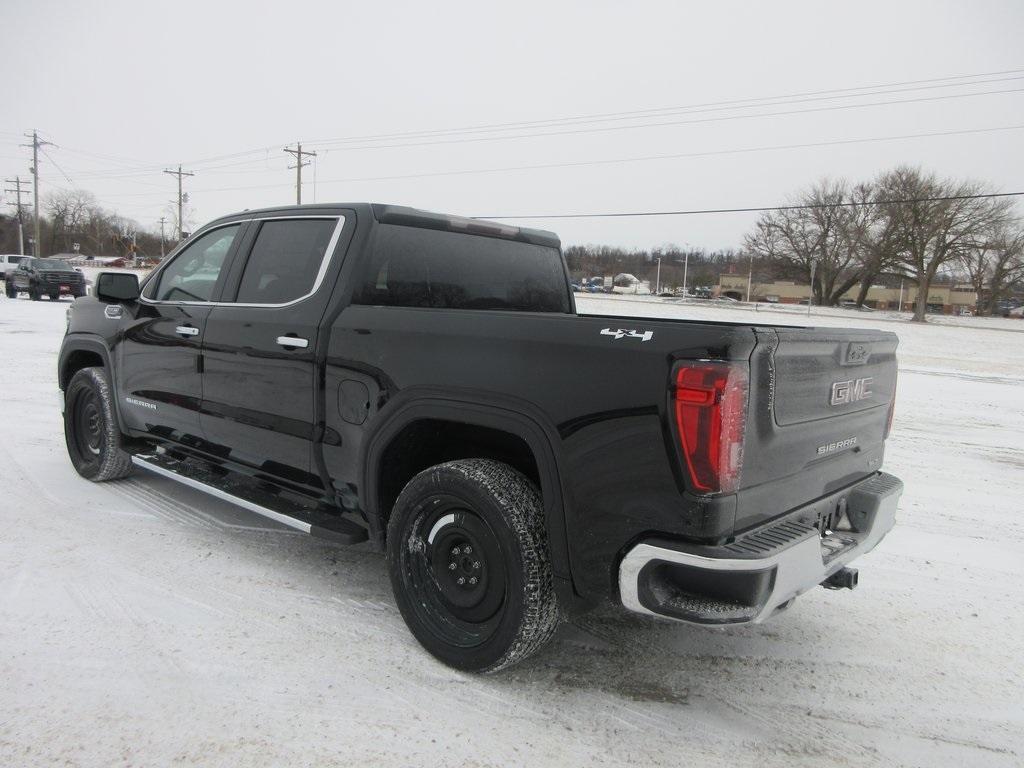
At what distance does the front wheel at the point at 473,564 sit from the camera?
277 centimetres

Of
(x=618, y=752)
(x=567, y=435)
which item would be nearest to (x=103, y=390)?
(x=567, y=435)

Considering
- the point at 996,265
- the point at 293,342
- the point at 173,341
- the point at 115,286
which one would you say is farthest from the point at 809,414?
the point at 996,265

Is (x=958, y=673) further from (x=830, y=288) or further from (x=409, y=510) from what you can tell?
(x=830, y=288)

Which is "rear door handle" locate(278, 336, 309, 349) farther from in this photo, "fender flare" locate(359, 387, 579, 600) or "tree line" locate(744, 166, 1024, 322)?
"tree line" locate(744, 166, 1024, 322)

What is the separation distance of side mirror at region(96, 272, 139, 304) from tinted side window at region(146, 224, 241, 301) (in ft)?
0.55

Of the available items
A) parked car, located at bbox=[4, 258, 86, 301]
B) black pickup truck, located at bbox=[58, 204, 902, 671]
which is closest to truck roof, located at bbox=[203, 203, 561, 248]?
black pickup truck, located at bbox=[58, 204, 902, 671]

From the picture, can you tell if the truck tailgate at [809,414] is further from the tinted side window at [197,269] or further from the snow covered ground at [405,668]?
the tinted side window at [197,269]

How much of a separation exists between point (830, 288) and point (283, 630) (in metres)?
72.3

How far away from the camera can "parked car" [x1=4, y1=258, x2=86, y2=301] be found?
89.6 ft

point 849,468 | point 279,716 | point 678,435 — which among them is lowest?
point 279,716

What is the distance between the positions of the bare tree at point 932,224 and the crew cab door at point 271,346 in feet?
158

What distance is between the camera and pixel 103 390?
16.8 feet

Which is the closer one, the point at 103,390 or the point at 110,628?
the point at 110,628

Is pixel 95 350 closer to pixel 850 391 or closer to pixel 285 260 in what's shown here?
pixel 285 260
